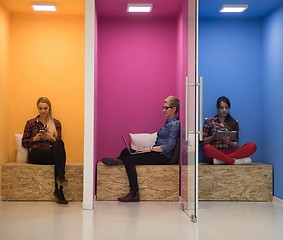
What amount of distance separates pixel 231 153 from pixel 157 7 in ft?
7.23

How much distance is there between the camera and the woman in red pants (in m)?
6.61

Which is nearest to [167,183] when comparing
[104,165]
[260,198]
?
[104,165]

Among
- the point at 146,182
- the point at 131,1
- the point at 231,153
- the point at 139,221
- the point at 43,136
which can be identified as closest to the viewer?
the point at 139,221

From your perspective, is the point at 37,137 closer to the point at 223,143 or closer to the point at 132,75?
the point at 132,75

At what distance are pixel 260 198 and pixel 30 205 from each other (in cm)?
295

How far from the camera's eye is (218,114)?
23.2 ft

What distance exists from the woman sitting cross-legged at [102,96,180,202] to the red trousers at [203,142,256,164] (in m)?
0.50

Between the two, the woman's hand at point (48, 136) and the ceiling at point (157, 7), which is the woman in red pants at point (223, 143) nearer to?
the ceiling at point (157, 7)

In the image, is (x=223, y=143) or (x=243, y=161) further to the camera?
(x=223, y=143)

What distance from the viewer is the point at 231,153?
22.1ft

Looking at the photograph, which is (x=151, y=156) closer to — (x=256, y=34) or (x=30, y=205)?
(x=30, y=205)

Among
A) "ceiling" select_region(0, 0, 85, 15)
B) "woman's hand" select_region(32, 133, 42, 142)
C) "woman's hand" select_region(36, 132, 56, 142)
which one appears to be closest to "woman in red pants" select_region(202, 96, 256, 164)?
"woman's hand" select_region(36, 132, 56, 142)

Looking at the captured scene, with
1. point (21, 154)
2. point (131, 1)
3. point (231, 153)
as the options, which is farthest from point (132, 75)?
point (21, 154)

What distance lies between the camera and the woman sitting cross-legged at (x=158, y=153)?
6324mm
